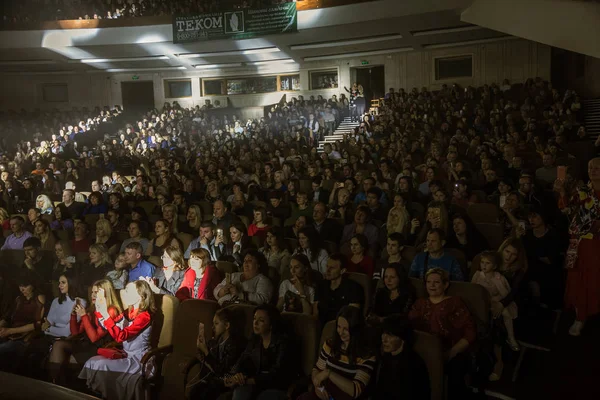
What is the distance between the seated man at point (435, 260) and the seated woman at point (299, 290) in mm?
726

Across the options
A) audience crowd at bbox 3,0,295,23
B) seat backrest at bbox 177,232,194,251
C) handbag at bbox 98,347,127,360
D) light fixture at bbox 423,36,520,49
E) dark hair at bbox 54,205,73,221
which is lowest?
handbag at bbox 98,347,127,360

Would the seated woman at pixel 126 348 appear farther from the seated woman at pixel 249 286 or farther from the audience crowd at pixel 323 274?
the seated woman at pixel 249 286

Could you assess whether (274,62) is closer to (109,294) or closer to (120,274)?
(120,274)

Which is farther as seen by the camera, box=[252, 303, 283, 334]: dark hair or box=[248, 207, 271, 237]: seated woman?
box=[248, 207, 271, 237]: seated woman

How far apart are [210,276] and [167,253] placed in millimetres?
510

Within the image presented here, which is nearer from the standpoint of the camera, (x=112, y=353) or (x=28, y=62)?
(x=112, y=353)

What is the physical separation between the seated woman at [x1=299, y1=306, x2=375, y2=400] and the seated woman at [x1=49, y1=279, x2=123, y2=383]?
162 centimetres

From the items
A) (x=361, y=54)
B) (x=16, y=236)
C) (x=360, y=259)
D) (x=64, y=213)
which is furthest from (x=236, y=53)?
(x=360, y=259)

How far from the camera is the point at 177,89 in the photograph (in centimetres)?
2216

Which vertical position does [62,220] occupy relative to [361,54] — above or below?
below

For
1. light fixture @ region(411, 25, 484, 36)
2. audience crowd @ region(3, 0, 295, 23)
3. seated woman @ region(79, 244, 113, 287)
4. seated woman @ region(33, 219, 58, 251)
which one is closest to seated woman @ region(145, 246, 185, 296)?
seated woman @ region(79, 244, 113, 287)

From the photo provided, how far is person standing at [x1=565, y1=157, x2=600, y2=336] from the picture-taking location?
368 cm

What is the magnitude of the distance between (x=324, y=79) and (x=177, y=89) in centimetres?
648

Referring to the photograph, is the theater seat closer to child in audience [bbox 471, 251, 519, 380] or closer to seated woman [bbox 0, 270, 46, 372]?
seated woman [bbox 0, 270, 46, 372]
